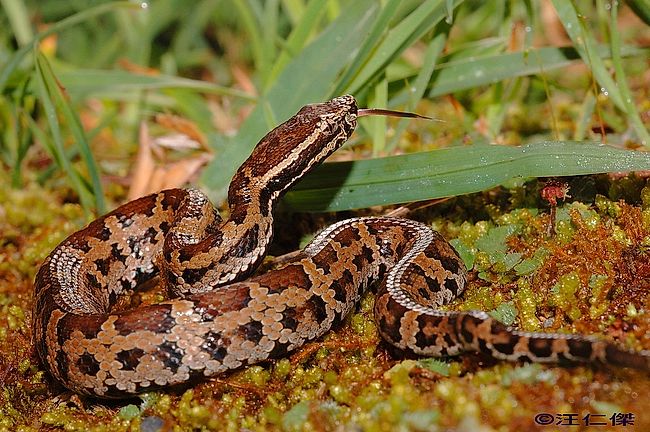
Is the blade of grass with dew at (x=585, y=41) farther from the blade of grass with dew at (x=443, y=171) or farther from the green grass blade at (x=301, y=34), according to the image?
the green grass blade at (x=301, y=34)

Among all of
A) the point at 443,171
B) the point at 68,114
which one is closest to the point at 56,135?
the point at 68,114

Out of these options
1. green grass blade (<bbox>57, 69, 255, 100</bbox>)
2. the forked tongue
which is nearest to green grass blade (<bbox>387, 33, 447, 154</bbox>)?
the forked tongue

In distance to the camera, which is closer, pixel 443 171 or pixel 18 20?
pixel 443 171

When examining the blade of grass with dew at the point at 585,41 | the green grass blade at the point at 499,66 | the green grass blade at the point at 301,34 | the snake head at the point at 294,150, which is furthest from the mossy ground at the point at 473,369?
the green grass blade at the point at 301,34

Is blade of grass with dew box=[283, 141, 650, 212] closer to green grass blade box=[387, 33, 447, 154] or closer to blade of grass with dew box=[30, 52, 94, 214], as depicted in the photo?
green grass blade box=[387, 33, 447, 154]

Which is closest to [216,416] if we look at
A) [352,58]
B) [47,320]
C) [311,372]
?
[311,372]

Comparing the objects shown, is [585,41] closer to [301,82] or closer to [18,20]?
[301,82]
